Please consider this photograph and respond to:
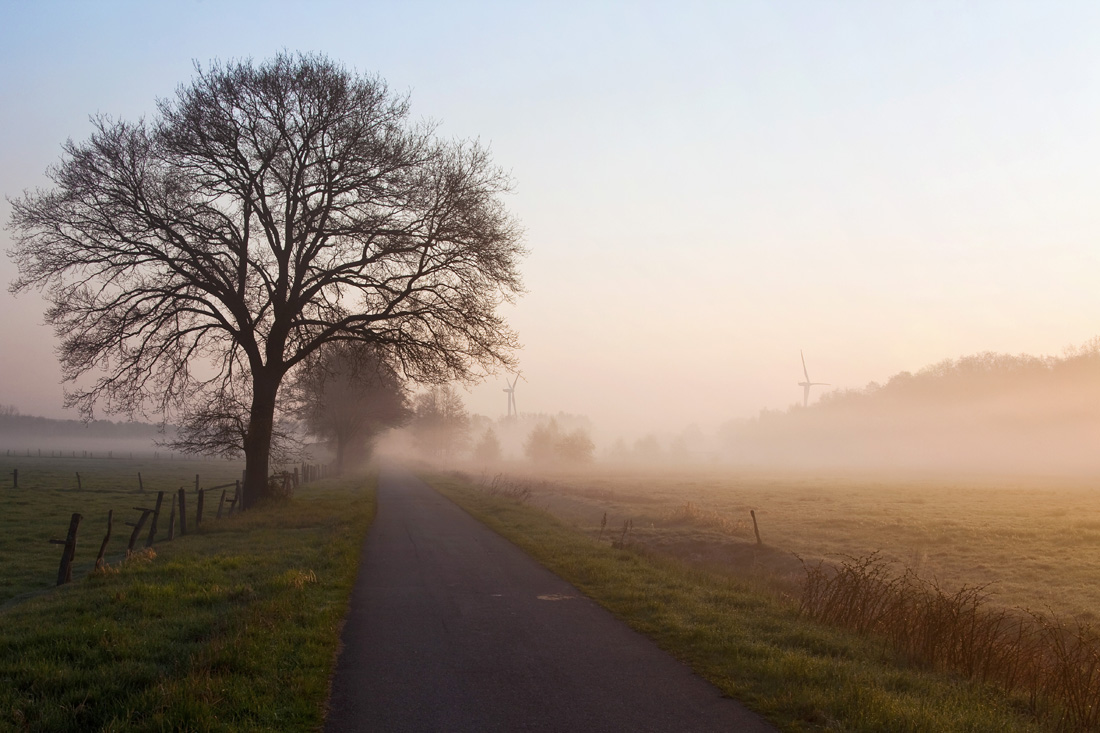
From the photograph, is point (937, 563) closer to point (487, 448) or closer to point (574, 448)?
point (574, 448)

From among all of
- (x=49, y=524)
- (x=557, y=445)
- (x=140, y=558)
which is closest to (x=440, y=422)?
(x=557, y=445)

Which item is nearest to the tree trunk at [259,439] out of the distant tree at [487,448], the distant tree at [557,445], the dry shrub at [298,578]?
the dry shrub at [298,578]

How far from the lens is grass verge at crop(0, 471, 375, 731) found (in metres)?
5.52

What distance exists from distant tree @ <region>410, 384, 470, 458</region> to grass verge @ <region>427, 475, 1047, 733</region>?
47.8 metres

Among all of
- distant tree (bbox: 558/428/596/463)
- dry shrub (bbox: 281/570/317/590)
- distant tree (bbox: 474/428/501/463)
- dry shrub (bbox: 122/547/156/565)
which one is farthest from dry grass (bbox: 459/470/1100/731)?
distant tree (bbox: 474/428/501/463)

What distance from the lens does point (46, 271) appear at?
2030cm

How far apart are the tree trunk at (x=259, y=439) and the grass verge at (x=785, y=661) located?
43.9 ft

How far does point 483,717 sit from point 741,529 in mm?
22520

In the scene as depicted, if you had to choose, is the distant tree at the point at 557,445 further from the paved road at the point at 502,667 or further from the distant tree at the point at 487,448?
the paved road at the point at 502,667

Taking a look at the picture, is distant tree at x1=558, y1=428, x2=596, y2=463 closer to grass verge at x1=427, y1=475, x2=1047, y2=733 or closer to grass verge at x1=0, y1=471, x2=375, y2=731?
grass verge at x1=427, y1=475, x2=1047, y2=733

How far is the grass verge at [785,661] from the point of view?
19.1ft

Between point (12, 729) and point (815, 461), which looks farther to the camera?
point (815, 461)

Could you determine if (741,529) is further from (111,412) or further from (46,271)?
(46,271)

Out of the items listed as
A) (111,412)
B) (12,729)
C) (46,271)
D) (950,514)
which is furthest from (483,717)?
(950,514)
